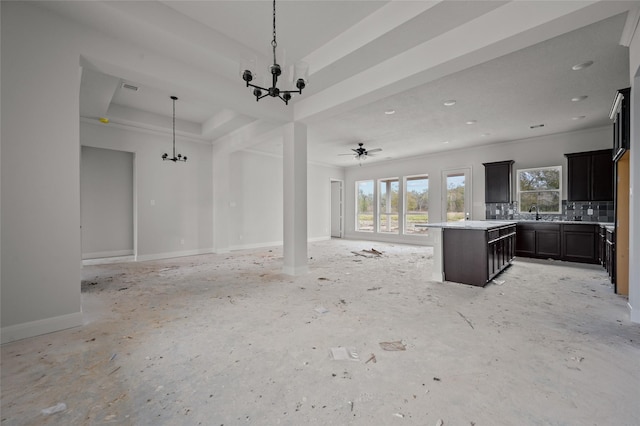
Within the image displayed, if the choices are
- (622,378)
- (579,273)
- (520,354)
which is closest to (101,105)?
(520,354)

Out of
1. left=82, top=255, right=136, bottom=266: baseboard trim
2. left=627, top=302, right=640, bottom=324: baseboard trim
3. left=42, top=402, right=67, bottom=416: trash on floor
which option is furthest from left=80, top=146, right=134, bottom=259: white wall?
left=627, top=302, right=640, bottom=324: baseboard trim

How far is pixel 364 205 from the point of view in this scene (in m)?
11.0

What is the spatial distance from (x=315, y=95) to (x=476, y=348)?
12.9ft

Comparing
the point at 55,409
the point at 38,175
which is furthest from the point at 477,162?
the point at 55,409

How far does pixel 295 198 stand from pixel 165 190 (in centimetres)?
376

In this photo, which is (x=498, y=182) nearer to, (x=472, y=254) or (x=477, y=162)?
(x=477, y=162)

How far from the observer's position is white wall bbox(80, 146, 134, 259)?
6.22 metres

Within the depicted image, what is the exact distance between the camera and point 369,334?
2582 mm

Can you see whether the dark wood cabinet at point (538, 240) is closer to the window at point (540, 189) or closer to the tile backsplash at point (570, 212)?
the tile backsplash at point (570, 212)

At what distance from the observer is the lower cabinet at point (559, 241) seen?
5602mm

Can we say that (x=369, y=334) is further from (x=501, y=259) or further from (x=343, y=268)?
(x=501, y=259)

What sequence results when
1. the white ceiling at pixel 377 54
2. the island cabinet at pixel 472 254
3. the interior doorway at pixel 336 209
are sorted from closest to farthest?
the white ceiling at pixel 377 54 → the island cabinet at pixel 472 254 → the interior doorway at pixel 336 209

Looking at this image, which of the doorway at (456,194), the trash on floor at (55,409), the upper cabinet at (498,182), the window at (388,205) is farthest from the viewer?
the window at (388,205)

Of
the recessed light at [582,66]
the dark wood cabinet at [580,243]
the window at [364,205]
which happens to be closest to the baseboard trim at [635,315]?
Answer: the recessed light at [582,66]
